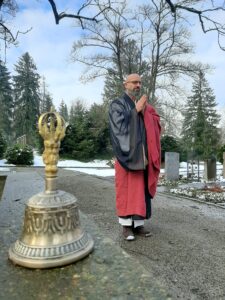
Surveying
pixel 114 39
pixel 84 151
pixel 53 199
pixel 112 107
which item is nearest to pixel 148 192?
pixel 112 107

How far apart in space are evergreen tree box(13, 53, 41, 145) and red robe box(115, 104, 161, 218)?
51837 millimetres

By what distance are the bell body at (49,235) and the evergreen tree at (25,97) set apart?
177ft

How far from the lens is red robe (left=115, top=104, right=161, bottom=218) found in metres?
4.13

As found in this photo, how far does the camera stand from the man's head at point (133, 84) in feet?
14.0

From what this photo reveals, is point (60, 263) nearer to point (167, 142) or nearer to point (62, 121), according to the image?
point (62, 121)

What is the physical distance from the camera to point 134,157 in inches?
160

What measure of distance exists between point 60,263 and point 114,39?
28895 millimetres

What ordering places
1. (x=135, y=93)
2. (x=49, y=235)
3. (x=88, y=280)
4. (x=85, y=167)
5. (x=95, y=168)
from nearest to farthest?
(x=88, y=280) → (x=49, y=235) → (x=135, y=93) → (x=95, y=168) → (x=85, y=167)

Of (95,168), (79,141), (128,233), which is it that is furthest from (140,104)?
(79,141)

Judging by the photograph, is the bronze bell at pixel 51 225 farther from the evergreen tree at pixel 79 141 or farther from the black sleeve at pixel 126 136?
the evergreen tree at pixel 79 141

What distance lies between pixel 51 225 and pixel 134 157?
217 centimetres

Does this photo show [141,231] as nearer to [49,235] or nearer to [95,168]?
[49,235]

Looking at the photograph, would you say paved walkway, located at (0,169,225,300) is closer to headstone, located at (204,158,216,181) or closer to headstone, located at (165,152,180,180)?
headstone, located at (165,152,180,180)

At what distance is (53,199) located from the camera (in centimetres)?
205
